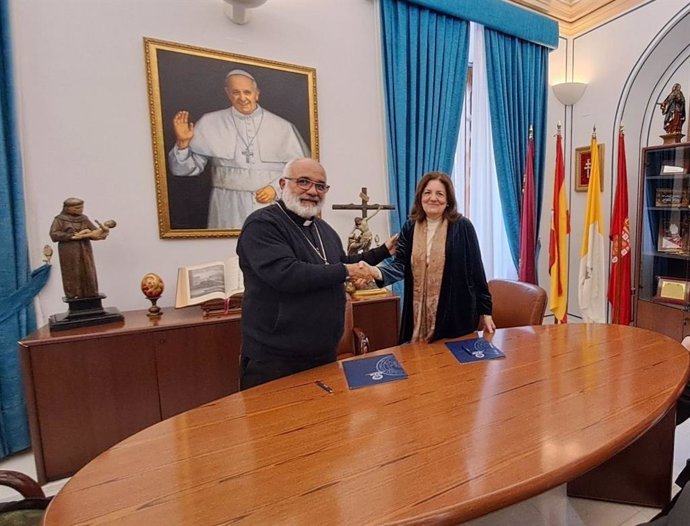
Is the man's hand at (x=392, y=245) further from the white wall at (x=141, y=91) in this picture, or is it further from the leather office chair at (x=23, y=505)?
the leather office chair at (x=23, y=505)

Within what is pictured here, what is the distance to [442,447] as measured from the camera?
3.14 feet

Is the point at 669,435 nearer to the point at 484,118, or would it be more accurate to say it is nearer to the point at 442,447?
the point at 442,447

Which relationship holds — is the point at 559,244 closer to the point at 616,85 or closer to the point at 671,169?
the point at 671,169

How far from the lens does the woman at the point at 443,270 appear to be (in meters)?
1.99

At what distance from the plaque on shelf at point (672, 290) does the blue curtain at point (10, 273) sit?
4.49 meters

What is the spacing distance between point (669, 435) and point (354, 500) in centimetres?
158

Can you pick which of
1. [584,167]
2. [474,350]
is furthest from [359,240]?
[584,167]

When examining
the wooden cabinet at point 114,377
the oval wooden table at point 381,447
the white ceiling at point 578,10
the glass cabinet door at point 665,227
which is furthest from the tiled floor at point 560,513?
the white ceiling at point 578,10

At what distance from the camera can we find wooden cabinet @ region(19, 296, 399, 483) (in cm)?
180

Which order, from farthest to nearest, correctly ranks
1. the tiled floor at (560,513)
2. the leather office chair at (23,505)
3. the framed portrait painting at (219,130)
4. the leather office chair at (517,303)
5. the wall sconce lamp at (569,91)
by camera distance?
1. the wall sconce lamp at (569,91)
2. the framed portrait painting at (219,130)
3. the leather office chair at (517,303)
4. the tiled floor at (560,513)
5. the leather office chair at (23,505)

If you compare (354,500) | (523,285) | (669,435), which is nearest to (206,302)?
(354,500)

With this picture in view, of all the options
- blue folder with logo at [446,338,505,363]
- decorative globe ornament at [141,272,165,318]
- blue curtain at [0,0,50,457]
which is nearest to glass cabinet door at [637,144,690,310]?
blue folder with logo at [446,338,505,363]

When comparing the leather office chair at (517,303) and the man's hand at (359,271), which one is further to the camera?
the leather office chair at (517,303)

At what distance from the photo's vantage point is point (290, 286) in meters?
1.40
